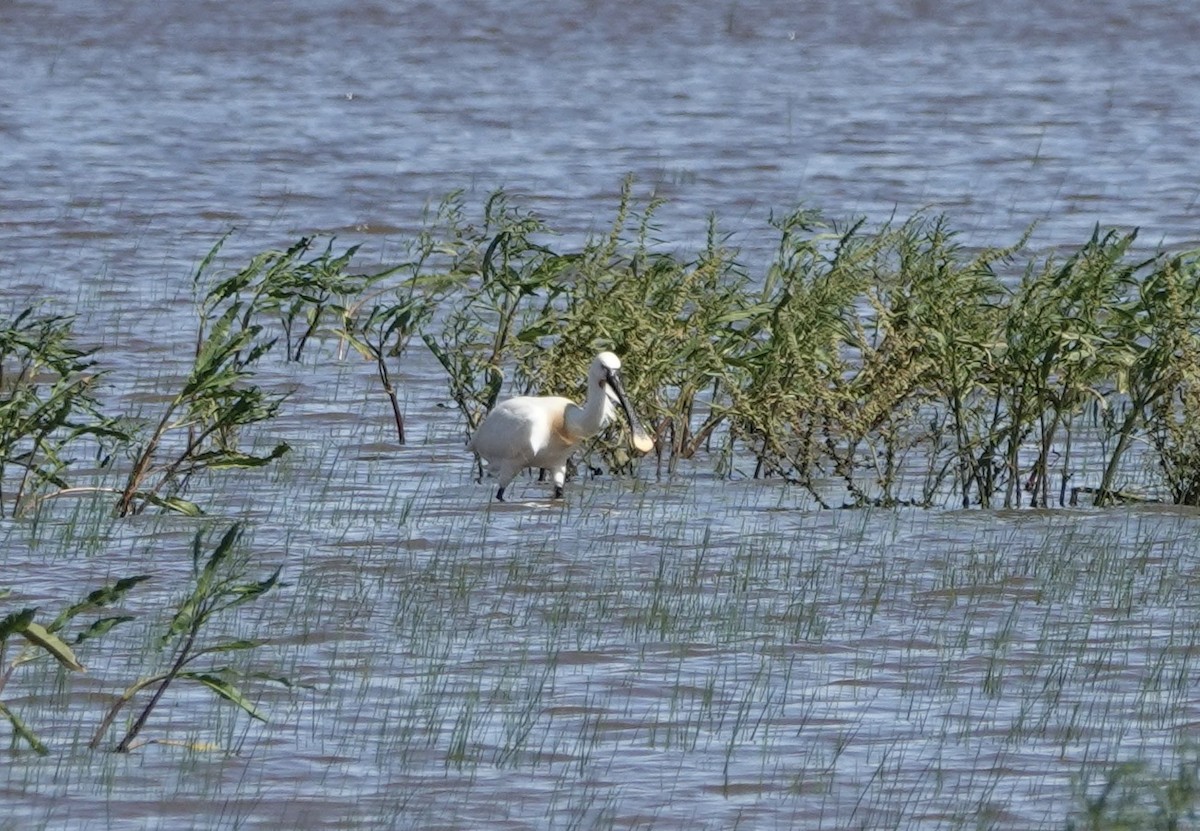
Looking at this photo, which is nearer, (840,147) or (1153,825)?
(1153,825)

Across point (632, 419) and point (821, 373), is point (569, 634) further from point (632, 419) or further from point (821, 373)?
point (821, 373)

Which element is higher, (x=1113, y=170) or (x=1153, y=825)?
(x=1153, y=825)

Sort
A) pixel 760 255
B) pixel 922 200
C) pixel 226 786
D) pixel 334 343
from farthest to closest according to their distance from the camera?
1. pixel 922 200
2. pixel 760 255
3. pixel 334 343
4. pixel 226 786

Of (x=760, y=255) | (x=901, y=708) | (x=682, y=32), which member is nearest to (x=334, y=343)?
(x=760, y=255)

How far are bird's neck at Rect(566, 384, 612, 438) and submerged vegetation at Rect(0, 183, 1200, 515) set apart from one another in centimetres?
22

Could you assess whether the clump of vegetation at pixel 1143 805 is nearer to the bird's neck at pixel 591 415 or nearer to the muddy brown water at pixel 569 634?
the muddy brown water at pixel 569 634

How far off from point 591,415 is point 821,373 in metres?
0.91

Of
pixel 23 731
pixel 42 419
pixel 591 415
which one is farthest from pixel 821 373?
pixel 23 731

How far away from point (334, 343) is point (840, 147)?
1037cm

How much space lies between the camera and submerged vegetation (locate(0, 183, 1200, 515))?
9023 millimetres

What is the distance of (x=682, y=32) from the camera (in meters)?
32.3

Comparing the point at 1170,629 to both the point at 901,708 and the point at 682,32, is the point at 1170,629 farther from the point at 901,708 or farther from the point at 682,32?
the point at 682,32

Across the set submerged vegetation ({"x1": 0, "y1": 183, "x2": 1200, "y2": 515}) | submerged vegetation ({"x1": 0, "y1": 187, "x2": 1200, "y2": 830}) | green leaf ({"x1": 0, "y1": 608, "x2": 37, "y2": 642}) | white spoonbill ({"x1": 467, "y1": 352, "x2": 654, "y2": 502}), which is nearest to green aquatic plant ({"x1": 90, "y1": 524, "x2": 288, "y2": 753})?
submerged vegetation ({"x1": 0, "y1": 187, "x2": 1200, "y2": 830})

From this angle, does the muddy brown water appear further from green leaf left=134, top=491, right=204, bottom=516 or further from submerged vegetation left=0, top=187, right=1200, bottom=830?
green leaf left=134, top=491, right=204, bottom=516
